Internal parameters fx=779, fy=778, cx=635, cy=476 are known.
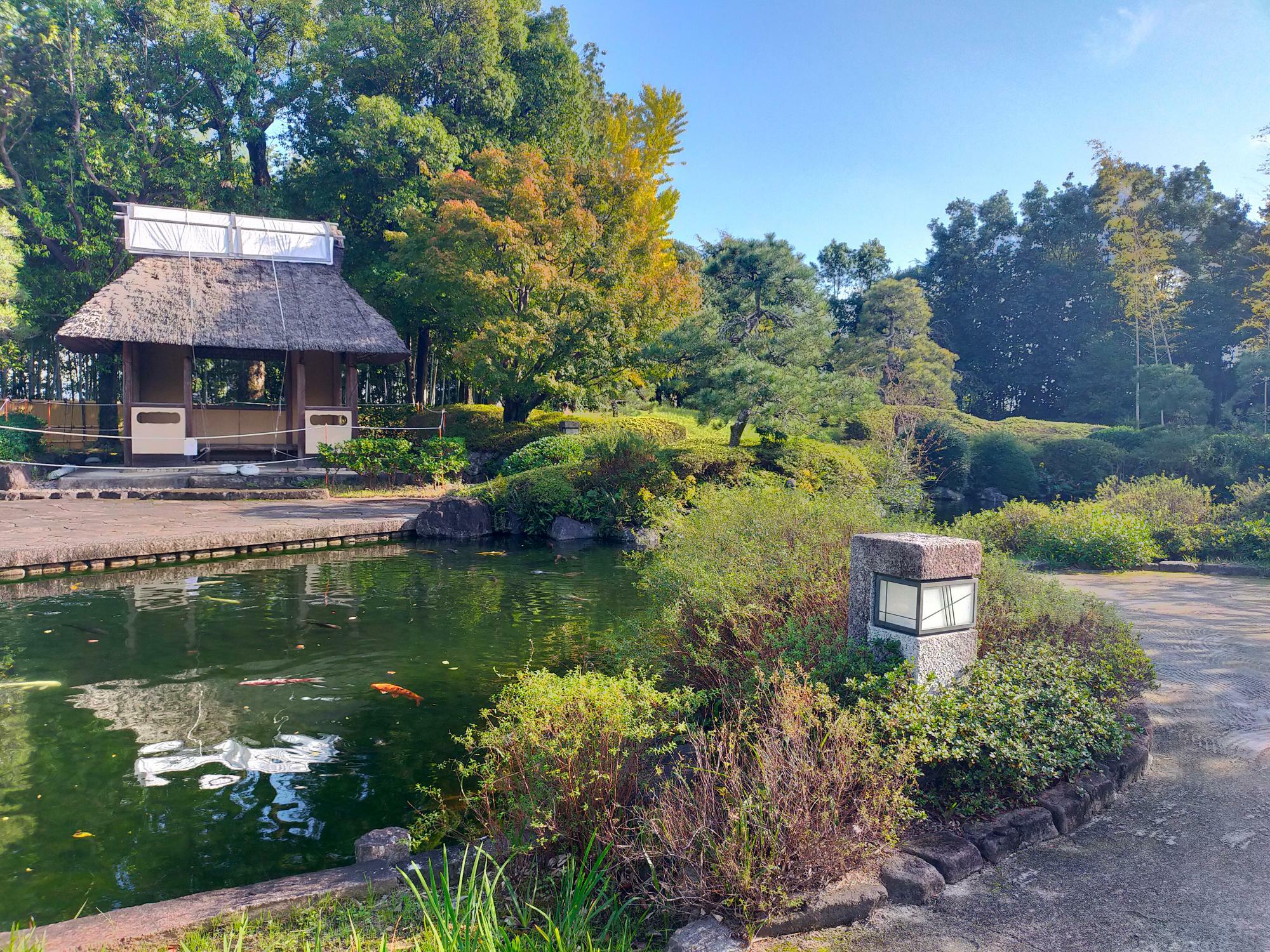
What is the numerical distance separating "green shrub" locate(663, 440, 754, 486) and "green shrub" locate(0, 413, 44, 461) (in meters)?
13.6

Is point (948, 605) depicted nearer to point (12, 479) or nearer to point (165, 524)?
point (165, 524)

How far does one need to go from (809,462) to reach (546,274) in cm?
691

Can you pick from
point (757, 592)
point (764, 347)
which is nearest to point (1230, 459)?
point (764, 347)

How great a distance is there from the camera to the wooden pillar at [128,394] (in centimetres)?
1641

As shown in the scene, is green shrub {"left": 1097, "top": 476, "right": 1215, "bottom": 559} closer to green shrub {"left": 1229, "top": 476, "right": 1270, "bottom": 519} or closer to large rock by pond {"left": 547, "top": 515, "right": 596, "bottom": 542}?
green shrub {"left": 1229, "top": 476, "right": 1270, "bottom": 519}

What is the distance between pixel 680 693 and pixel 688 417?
21.7 metres

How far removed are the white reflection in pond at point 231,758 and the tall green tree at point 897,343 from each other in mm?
26281

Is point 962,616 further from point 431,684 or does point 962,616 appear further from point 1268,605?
point 1268,605

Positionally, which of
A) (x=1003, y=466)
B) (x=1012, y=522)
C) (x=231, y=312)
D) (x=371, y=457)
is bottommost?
(x=1012, y=522)

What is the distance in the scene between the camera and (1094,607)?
5.06 m

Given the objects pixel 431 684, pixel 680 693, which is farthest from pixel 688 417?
pixel 680 693

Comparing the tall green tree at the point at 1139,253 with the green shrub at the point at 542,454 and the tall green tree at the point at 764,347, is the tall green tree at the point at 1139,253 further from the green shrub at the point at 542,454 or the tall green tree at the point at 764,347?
the green shrub at the point at 542,454

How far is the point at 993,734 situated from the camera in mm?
3287

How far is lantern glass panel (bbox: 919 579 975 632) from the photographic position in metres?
3.50
